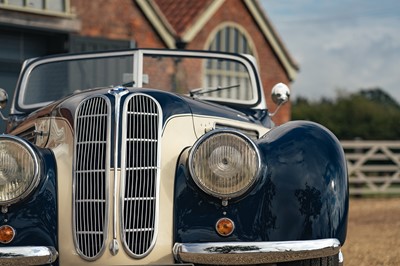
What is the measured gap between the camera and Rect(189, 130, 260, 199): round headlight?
169 inches

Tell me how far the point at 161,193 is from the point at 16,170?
0.75 meters

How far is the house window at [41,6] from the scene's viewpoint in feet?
51.2

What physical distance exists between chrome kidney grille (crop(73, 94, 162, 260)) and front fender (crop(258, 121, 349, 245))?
0.59 meters

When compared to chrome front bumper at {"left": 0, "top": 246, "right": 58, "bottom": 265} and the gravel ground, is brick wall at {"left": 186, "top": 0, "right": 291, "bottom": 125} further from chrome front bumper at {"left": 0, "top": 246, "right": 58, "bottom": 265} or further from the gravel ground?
chrome front bumper at {"left": 0, "top": 246, "right": 58, "bottom": 265}

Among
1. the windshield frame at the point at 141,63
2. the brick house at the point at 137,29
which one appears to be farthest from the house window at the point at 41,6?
the windshield frame at the point at 141,63

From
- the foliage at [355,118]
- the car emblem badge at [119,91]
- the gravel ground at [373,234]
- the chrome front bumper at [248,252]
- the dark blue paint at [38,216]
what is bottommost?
the gravel ground at [373,234]

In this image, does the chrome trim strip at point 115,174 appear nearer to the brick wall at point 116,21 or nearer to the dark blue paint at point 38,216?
the dark blue paint at point 38,216

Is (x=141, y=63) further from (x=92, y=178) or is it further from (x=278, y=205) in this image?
(x=278, y=205)

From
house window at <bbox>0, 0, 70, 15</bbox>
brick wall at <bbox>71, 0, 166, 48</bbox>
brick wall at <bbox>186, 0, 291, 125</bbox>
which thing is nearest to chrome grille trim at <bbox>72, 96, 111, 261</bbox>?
house window at <bbox>0, 0, 70, 15</bbox>

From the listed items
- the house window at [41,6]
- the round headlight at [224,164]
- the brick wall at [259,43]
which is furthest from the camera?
the brick wall at [259,43]

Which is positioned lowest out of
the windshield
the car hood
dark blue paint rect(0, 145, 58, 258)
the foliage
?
dark blue paint rect(0, 145, 58, 258)

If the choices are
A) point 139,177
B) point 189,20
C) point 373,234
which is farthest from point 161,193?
point 189,20

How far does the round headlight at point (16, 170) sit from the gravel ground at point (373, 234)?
12.4 ft

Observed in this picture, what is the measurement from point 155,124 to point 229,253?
791mm
